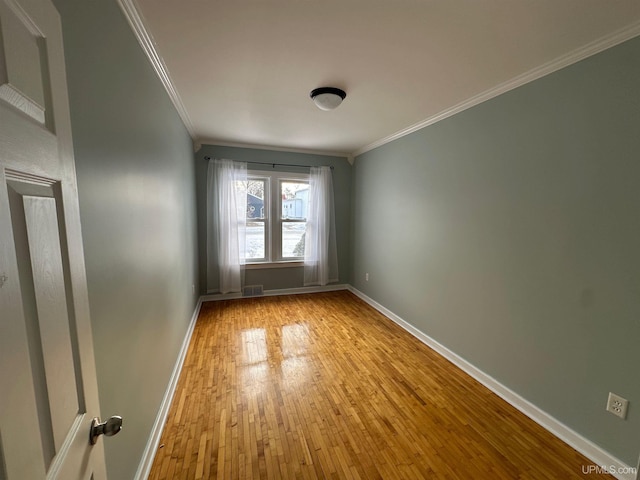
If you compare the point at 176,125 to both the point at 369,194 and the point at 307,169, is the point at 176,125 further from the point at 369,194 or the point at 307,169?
the point at 369,194

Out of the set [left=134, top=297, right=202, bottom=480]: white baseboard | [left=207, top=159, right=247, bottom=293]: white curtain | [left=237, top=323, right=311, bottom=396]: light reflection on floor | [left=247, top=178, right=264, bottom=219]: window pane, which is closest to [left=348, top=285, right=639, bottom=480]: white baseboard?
[left=237, top=323, right=311, bottom=396]: light reflection on floor

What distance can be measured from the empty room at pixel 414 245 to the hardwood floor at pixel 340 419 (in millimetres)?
16

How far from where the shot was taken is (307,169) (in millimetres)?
4273

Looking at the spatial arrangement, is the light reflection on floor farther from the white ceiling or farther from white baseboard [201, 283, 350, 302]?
the white ceiling

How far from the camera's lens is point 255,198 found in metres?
4.17

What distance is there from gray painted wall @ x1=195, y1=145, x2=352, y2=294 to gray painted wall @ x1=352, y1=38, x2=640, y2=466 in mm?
1775

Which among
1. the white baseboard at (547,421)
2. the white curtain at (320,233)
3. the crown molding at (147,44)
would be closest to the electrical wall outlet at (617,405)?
the white baseboard at (547,421)

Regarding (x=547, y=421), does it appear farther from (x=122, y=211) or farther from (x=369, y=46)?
(x=122, y=211)

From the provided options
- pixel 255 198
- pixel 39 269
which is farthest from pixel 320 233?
pixel 39 269

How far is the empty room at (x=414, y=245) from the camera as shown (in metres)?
0.54

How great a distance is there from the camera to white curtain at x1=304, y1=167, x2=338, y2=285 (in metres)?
4.26

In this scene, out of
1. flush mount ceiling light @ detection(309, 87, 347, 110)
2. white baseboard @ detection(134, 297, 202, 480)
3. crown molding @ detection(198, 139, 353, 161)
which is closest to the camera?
white baseboard @ detection(134, 297, 202, 480)

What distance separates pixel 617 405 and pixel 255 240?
13.0 ft

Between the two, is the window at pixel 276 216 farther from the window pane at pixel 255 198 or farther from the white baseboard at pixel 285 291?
the white baseboard at pixel 285 291
